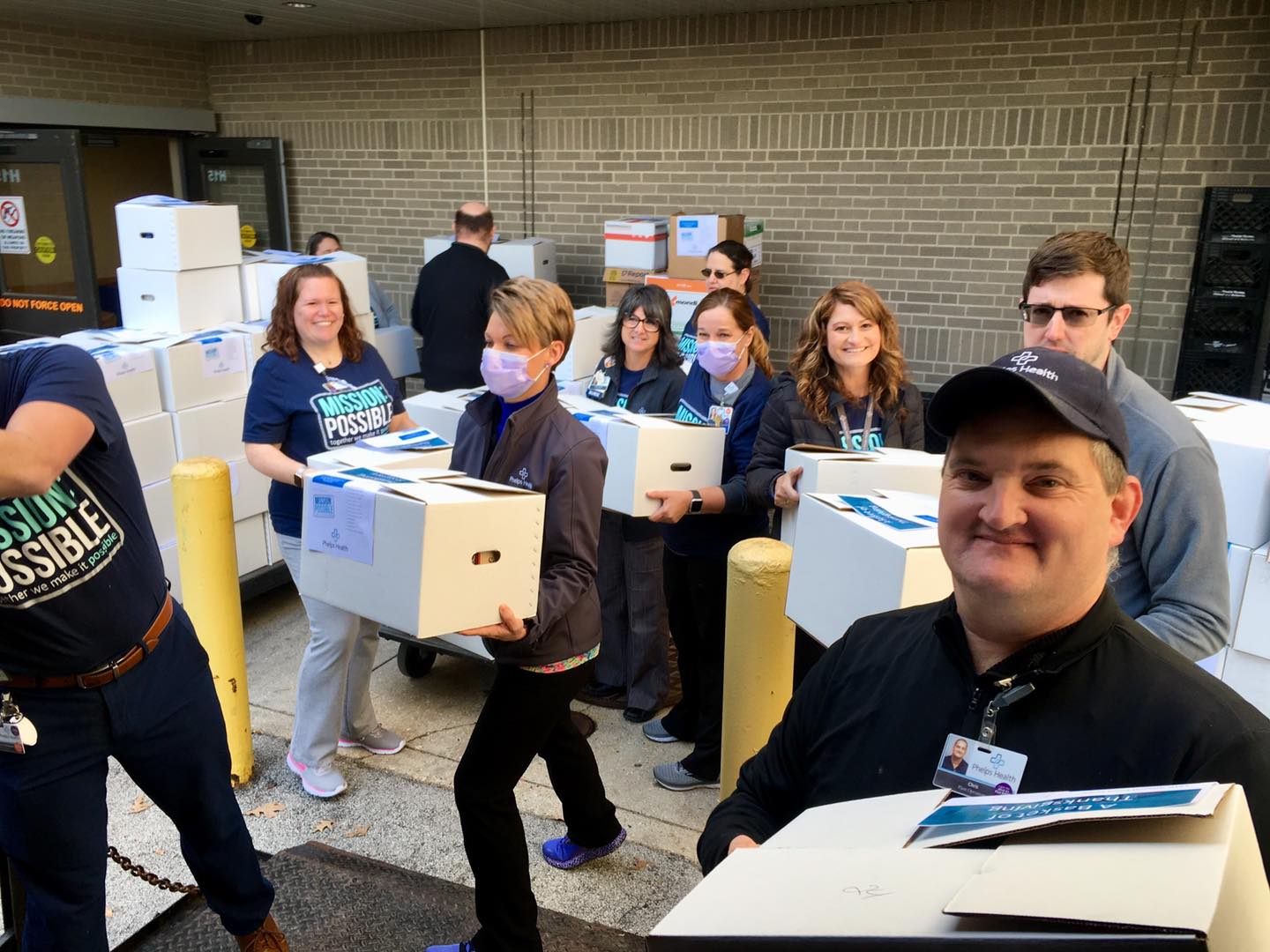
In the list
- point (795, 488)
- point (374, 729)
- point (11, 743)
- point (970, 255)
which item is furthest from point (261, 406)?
point (970, 255)

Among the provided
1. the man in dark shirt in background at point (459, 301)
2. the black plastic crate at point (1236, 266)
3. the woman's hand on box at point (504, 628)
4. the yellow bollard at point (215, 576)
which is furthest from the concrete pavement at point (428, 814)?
the black plastic crate at point (1236, 266)

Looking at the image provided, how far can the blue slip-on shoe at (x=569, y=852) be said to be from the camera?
338 centimetres

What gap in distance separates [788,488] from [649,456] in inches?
25.3

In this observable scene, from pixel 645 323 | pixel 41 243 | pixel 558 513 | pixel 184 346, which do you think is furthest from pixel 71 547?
pixel 41 243

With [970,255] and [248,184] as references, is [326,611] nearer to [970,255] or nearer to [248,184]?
[970,255]

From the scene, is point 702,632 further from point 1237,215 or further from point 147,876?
point 1237,215

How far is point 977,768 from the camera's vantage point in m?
1.29

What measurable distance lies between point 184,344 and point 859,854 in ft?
15.3

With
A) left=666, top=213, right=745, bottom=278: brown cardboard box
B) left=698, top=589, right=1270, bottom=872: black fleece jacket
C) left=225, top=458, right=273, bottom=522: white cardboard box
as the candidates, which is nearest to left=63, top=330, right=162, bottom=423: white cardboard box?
left=225, top=458, right=273, bottom=522: white cardboard box

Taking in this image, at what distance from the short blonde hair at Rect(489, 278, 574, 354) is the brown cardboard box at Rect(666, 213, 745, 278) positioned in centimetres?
397

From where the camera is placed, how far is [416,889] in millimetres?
3209

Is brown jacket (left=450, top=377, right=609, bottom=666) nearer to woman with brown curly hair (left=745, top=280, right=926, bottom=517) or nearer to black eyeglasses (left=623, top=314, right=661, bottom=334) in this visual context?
woman with brown curly hair (left=745, top=280, right=926, bottom=517)

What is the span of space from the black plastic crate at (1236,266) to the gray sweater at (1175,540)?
521 centimetres

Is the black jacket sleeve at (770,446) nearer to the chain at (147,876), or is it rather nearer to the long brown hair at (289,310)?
the long brown hair at (289,310)
